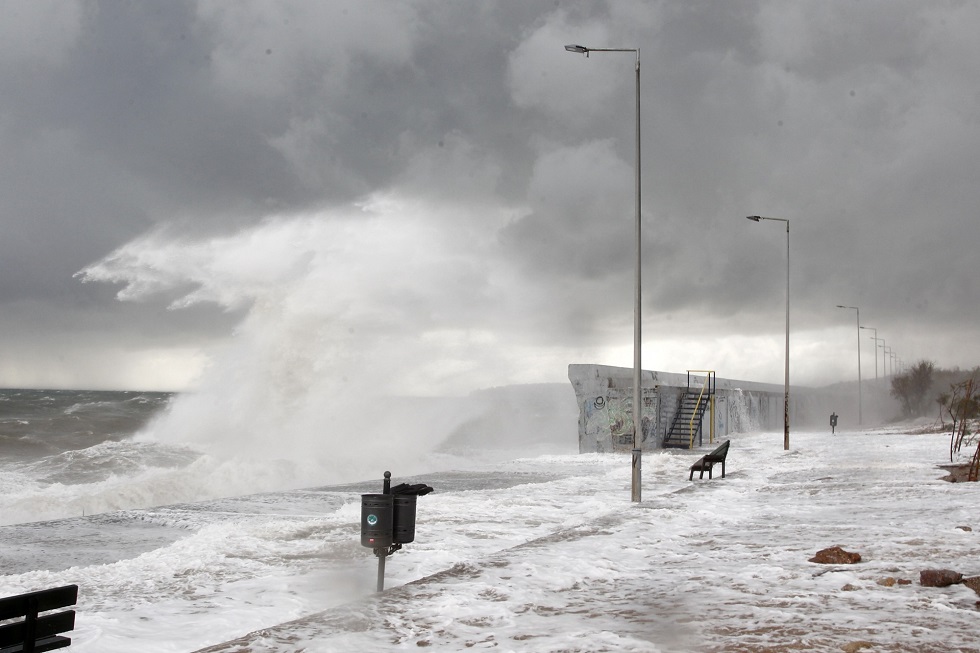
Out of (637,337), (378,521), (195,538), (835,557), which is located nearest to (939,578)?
(835,557)

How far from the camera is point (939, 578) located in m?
6.54

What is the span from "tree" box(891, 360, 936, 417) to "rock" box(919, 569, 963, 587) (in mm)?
92509

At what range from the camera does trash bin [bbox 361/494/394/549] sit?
6.56 metres

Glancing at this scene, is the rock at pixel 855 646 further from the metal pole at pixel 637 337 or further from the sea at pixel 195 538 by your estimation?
the metal pole at pixel 637 337

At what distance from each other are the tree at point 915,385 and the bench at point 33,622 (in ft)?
321

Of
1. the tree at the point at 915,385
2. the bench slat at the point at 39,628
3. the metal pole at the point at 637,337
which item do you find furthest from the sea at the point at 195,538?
the tree at the point at 915,385

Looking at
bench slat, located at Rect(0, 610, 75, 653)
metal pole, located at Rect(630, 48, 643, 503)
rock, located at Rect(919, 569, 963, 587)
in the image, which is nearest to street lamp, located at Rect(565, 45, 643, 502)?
metal pole, located at Rect(630, 48, 643, 503)

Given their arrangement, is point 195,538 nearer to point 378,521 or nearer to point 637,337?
point 378,521

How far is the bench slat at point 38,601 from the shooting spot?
132 inches

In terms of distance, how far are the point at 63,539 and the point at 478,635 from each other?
6564 mm

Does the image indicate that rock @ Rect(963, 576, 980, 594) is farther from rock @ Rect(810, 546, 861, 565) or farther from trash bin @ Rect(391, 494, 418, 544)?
trash bin @ Rect(391, 494, 418, 544)

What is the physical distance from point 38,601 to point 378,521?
332 cm

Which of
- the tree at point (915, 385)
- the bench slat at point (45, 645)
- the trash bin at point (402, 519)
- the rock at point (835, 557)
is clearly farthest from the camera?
the tree at point (915, 385)

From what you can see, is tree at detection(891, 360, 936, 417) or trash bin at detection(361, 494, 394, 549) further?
tree at detection(891, 360, 936, 417)
